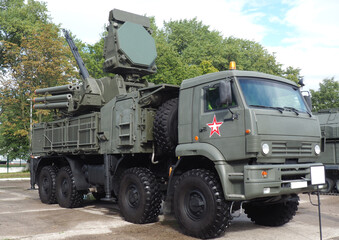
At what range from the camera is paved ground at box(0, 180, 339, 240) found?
697 cm

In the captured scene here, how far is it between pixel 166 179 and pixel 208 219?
7.68 ft

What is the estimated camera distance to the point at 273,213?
26.2 feet

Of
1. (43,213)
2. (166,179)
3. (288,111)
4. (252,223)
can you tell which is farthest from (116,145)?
(288,111)

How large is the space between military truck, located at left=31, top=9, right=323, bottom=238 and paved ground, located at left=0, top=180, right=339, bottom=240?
1.30 feet

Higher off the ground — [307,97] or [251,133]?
[307,97]

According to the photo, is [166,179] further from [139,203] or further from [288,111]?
[288,111]

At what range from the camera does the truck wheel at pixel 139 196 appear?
803 cm

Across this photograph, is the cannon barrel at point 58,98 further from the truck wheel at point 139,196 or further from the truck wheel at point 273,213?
the truck wheel at point 273,213

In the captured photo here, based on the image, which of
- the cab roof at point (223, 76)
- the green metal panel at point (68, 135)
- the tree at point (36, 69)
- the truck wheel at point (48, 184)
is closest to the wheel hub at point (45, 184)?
the truck wheel at point (48, 184)

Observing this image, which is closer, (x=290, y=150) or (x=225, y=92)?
(x=225, y=92)

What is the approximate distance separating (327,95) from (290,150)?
34.6m

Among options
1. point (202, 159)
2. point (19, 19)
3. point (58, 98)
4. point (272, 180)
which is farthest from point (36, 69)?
point (272, 180)

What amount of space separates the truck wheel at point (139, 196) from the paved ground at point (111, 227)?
216 millimetres

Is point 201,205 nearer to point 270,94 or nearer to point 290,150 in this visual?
point 290,150
